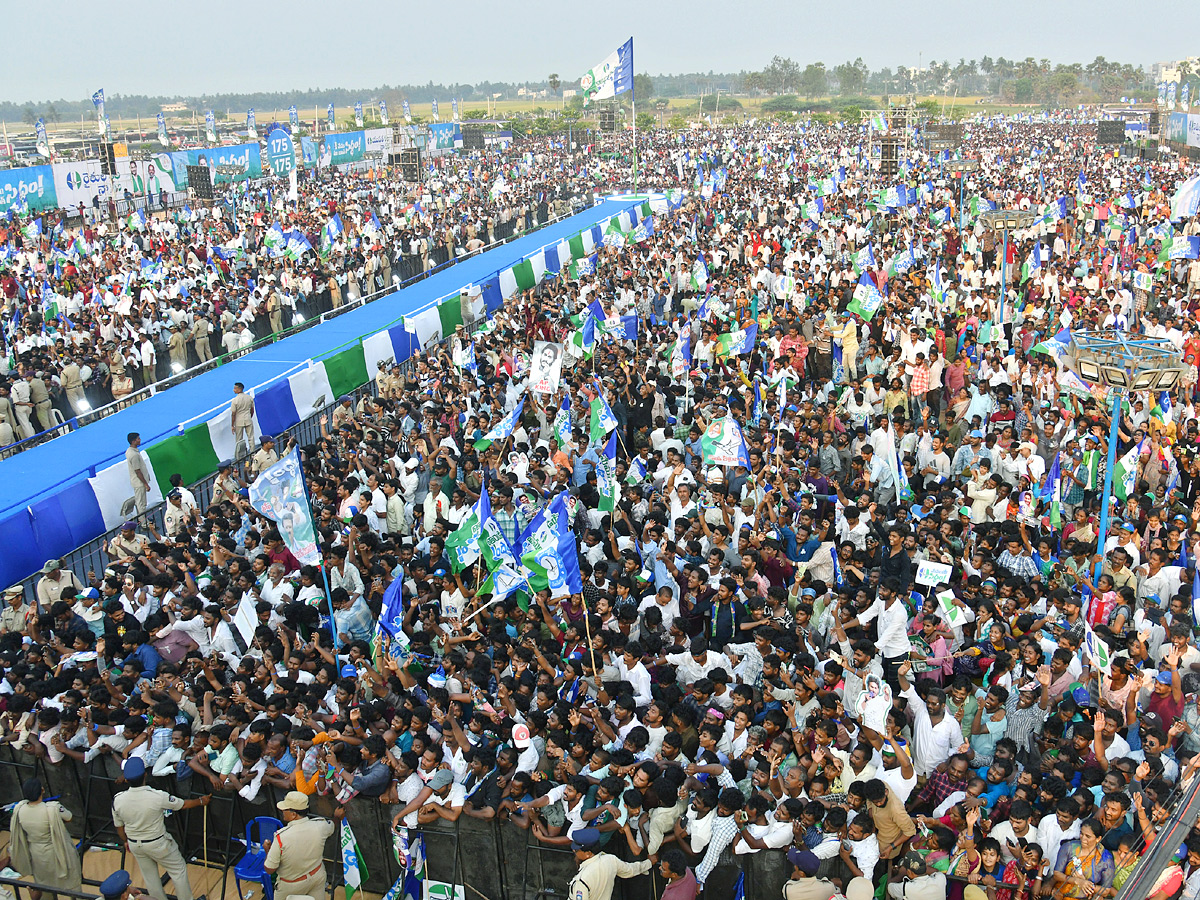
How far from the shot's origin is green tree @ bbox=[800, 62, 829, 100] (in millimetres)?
157750

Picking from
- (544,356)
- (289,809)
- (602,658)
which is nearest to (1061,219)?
(544,356)

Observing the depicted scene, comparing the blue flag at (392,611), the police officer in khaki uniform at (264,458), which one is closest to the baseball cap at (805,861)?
the blue flag at (392,611)

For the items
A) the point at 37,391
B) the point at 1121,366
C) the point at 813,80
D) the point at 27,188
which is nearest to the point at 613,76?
the point at 27,188

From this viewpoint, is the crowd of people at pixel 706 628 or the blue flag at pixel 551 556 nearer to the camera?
the crowd of people at pixel 706 628

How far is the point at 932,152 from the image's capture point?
52.8 metres

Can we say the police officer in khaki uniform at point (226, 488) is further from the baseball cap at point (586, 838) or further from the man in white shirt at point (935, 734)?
the man in white shirt at point (935, 734)

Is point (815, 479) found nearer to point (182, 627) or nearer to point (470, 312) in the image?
point (182, 627)

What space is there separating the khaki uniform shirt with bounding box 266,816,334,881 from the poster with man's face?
24.5ft

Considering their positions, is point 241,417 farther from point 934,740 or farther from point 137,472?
point 934,740

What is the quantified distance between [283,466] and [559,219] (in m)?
32.4

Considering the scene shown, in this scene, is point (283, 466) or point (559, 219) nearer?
point (283, 466)

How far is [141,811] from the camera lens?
6500mm

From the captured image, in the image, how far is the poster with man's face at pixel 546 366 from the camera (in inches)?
511

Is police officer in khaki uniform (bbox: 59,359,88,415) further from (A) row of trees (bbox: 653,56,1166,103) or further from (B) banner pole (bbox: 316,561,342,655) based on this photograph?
(A) row of trees (bbox: 653,56,1166,103)
